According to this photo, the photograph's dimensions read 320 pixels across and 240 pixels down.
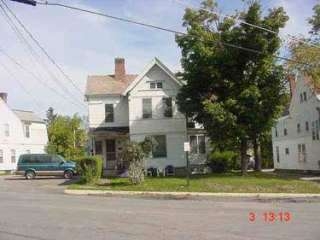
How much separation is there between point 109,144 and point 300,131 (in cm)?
1625

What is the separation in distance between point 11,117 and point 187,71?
33750 mm

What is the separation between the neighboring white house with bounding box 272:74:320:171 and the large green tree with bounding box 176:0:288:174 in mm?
4188

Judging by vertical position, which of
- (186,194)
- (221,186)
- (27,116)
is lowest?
(186,194)

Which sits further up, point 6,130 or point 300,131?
point 6,130

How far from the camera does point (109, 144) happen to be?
49.1m

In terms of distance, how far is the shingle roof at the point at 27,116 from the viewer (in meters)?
72.2

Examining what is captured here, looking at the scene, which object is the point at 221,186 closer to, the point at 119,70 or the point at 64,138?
the point at 119,70

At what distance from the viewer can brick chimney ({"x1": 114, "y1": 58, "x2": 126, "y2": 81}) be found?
170 ft

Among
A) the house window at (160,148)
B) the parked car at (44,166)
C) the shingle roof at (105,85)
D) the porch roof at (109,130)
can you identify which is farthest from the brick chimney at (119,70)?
the parked car at (44,166)

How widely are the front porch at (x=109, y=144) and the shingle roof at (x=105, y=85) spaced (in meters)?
3.02

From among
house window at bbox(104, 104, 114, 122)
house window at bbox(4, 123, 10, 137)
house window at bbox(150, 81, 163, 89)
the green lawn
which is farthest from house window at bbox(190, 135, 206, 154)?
house window at bbox(4, 123, 10, 137)

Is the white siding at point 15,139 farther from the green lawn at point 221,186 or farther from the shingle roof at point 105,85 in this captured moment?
the green lawn at point 221,186
